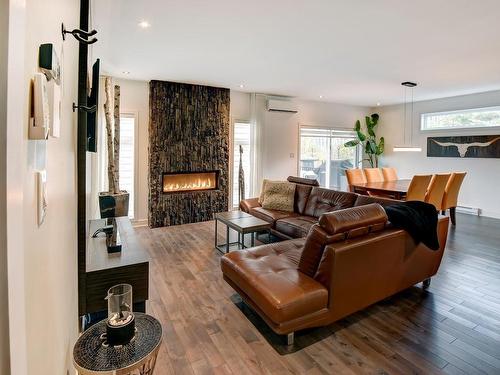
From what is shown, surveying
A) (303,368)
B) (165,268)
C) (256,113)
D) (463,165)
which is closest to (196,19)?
(165,268)

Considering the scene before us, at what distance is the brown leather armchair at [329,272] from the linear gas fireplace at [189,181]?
3.34 metres

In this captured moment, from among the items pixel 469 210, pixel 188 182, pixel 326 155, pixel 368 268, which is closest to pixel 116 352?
pixel 368 268

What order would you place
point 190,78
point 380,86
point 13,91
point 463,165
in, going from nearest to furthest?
point 13,91 → point 190,78 → point 380,86 → point 463,165

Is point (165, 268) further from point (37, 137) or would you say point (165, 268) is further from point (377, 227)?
point (37, 137)

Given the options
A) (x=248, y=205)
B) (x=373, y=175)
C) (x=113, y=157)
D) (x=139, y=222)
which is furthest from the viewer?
(x=373, y=175)

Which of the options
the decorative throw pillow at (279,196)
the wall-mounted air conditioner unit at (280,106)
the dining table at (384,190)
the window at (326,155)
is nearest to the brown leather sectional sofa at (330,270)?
the decorative throw pillow at (279,196)

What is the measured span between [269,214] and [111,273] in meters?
2.96

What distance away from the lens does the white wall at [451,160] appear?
629 centimetres

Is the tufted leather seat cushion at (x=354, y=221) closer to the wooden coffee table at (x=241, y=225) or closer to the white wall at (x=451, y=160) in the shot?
the wooden coffee table at (x=241, y=225)

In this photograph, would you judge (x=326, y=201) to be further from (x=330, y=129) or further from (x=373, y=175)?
(x=330, y=129)

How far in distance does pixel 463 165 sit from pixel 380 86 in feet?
9.59

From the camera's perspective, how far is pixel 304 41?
3.42 m

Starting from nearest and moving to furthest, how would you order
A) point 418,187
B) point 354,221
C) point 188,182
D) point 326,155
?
point 354,221 → point 418,187 → point 188,182 → point 326,155

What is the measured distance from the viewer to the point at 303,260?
2.34 metres
